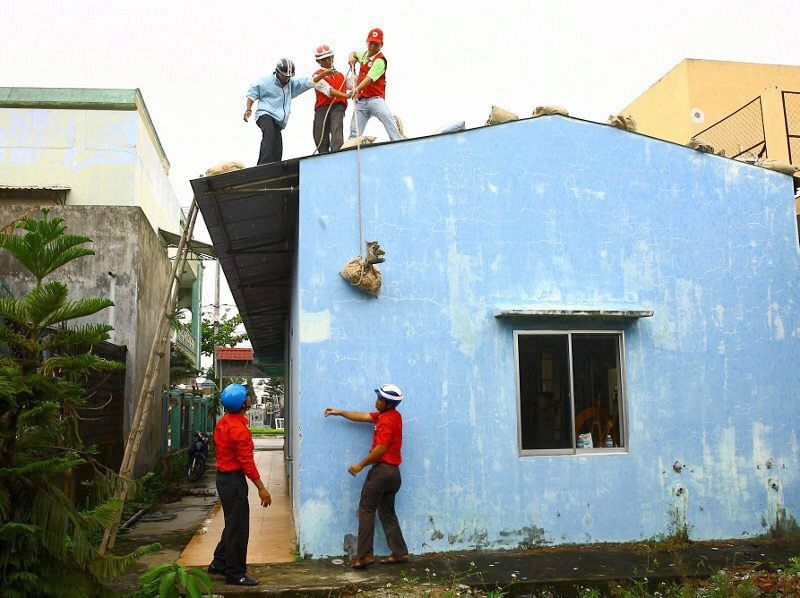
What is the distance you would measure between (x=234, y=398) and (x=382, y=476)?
4.69 ft

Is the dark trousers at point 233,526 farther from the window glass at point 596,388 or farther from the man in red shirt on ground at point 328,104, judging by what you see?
the man in red shirt on ground at point 328,104

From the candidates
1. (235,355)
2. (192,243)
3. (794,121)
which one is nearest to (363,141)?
(192,243)

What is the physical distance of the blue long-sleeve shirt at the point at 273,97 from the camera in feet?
25.8

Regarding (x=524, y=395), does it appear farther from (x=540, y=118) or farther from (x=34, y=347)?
(x=34, y=347)

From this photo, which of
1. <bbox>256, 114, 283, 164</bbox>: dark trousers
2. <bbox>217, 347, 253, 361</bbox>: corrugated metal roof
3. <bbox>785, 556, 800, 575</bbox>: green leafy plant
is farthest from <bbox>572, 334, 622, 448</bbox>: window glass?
<bbox>217, 347, 253, 361</bbox>: corrugated metal roof

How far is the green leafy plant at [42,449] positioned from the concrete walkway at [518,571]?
1.46 meters

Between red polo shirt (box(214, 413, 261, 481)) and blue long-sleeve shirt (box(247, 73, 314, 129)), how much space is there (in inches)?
138

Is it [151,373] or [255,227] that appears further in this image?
[255,227]

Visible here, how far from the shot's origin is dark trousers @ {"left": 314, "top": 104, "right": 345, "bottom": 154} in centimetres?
806

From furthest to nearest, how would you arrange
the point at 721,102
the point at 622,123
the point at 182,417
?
1. the point at 182,417
2. the point at 721,102
3. the point at 622,123

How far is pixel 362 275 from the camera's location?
6.56m

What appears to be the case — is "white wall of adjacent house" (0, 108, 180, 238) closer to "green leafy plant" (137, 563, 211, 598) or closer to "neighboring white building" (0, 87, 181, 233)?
"neighboring white building" (0, 87, 181, 233)

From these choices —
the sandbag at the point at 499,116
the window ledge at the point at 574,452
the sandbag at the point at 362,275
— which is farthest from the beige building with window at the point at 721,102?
the sandbag at the point at 362,275

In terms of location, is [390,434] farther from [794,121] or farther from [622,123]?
[794,121]
